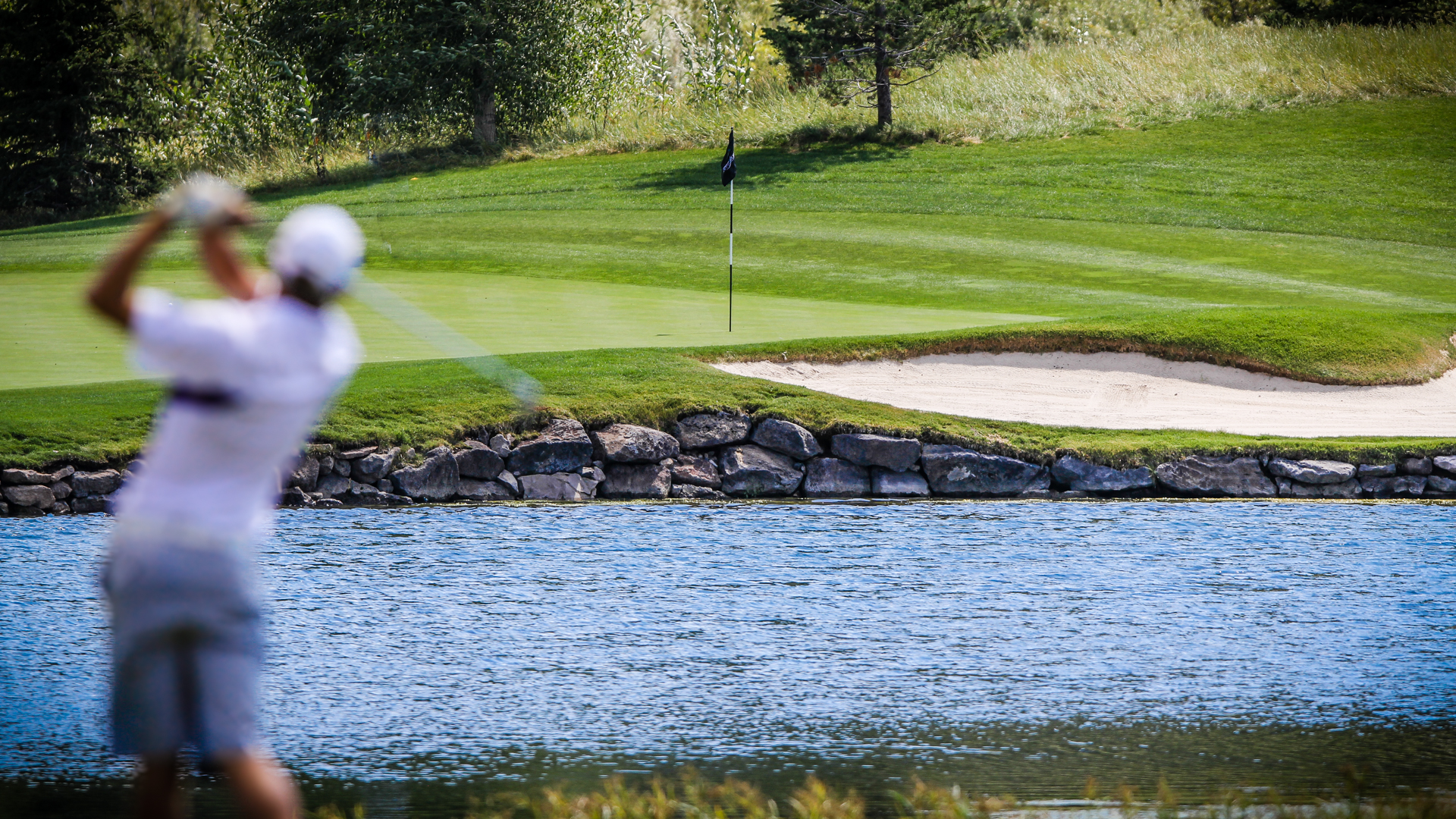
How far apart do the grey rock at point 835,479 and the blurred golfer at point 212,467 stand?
8.76m

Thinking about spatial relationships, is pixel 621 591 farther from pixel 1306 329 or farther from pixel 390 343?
pixel 1306 329

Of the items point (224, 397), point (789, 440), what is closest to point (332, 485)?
point (789, 440)

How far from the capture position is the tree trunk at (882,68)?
3483 cm

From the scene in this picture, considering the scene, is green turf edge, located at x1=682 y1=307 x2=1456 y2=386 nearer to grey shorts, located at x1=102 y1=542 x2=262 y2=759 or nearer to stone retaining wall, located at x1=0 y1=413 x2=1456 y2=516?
stone retaining wall, located at x1=0 y1=413 x2=1456 y2=516

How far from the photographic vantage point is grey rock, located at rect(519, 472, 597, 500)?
12.0 m

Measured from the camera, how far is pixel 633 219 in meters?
28.1

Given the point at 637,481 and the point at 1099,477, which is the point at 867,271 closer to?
the point at 1099,477

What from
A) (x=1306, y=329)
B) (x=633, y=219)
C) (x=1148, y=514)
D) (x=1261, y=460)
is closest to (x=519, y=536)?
(x=1148, y=514)

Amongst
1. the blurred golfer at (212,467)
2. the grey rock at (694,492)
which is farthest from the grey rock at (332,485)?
the blurred golfer at (212,467)

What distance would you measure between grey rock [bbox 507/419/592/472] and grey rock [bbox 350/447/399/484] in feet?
3.53

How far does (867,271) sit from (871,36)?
51.9 ft

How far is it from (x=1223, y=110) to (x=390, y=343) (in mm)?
27126

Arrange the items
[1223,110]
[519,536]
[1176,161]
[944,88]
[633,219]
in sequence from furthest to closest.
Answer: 1. [944,88]
2. [1223,110]
3. [1176,161]
4. [633,219]
5. [519,536]

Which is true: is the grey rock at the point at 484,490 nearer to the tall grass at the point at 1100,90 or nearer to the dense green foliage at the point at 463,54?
the tall grass at the point at 1100,90
